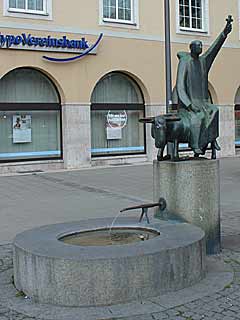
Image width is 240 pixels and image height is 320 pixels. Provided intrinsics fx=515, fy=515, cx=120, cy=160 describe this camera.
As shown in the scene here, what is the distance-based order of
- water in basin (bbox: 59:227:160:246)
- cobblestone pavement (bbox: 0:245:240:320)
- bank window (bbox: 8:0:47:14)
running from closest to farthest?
cobblestone pavement (bbox: 0:245:240:320), water in basin (bbox: 59:227:160:246), bank window (bbox: 8:0:47:14)

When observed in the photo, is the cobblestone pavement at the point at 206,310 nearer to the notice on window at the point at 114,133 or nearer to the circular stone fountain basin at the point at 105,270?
the circular stone fountain basin at the point at 105,270

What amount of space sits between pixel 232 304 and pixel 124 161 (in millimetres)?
18122

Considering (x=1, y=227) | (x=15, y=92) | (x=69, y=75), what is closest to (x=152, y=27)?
(x=69, y=75)

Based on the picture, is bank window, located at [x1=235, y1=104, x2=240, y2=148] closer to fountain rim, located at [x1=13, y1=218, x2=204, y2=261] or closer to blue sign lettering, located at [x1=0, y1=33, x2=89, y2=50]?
blue sign lettering, located at [x1=0, y1=33, x2=89, y2=50]

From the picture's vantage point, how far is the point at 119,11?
22.7 meters

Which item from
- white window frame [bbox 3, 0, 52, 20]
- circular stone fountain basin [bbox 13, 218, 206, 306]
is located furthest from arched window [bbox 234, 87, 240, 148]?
circular stone fountain basin [bbox 13, 218, 206, 306]

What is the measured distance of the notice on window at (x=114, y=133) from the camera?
2292 cm

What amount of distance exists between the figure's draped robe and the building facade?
13.6 metres

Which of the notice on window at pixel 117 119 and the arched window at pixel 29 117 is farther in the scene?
the notice on window at pixel 117 119

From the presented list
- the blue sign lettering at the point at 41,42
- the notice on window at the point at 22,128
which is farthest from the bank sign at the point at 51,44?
the notice on window at the point at 22,128

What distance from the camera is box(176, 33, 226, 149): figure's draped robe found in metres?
6.92

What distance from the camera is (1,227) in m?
9.17

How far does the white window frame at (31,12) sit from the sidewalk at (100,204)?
6253 mm

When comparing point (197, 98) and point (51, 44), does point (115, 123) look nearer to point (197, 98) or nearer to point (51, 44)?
point (51, 44)
